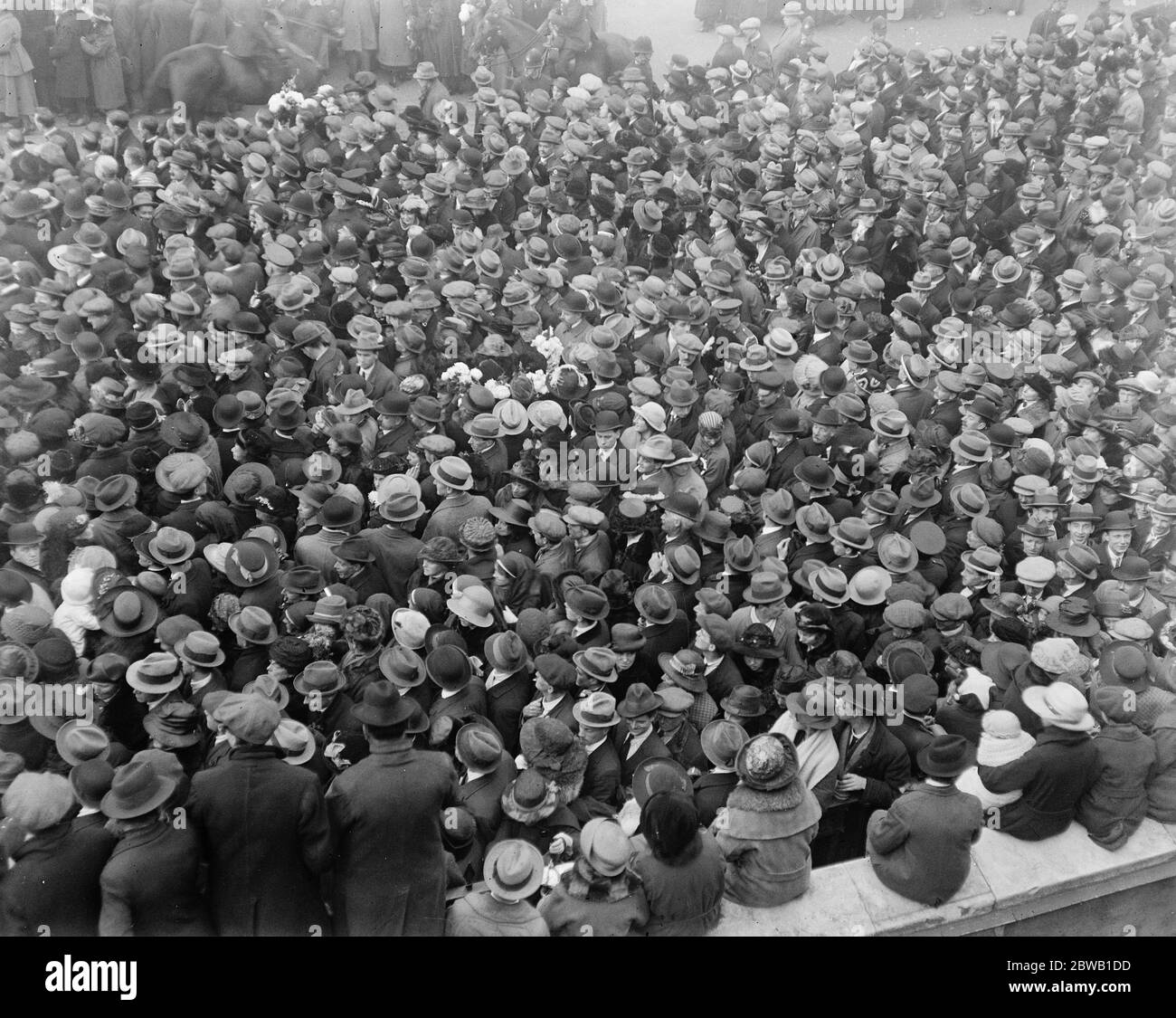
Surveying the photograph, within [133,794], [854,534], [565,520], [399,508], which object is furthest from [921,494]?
[133,794]

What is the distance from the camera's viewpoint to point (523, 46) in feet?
57.2

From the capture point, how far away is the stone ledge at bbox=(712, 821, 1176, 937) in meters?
5.10

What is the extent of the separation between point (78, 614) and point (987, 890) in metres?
5.15

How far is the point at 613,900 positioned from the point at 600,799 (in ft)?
3.08

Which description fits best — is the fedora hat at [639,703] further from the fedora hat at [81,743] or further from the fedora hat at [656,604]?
the fedora hat at [81,743]

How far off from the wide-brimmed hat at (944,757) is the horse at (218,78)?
15023 mm

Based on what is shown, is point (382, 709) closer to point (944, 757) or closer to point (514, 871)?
point (514, 871)

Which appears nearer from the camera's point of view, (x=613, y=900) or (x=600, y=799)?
(x=613, y=900)

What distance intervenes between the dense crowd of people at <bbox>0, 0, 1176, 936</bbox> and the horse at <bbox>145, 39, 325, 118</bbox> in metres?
3.05

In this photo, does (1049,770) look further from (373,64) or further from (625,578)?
(373,64)

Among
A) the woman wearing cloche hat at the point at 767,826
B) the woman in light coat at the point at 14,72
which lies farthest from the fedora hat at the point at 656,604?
the woman in light coat at the point at 14,72

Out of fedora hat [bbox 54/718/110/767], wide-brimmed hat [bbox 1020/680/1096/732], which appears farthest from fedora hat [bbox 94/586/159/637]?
wide-brimmed hat [bbox 1020/680/1096/732]

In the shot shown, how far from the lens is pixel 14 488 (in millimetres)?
6949

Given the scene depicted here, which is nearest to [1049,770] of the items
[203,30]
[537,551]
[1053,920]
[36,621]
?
[1053,920]
